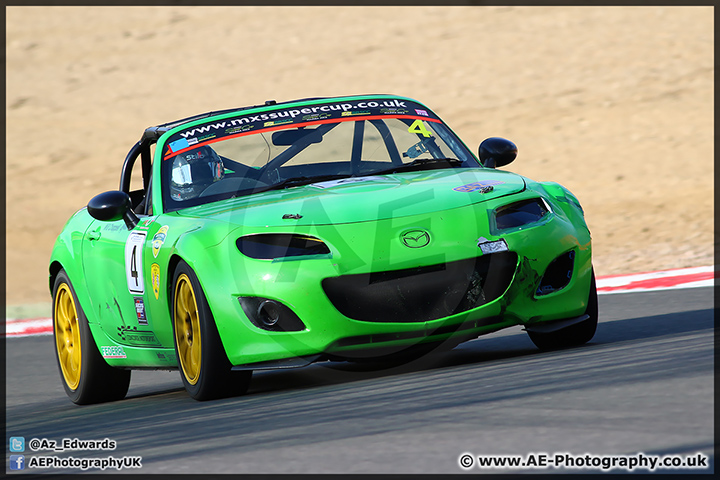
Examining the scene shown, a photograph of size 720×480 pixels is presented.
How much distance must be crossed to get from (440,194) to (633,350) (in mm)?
1198

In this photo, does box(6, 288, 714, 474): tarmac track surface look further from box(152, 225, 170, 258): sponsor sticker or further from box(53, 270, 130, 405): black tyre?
box(152, 225, 170, 258): sponsor sticker

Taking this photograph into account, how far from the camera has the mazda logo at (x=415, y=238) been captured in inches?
230

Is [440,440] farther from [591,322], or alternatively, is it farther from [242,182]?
[242,182]

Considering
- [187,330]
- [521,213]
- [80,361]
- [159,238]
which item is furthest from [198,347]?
[80,361]

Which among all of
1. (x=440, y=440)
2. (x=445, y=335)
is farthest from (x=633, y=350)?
(x=440, y=440)

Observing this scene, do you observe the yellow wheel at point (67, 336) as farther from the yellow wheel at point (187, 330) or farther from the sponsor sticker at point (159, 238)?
the yellow wheel at point (187, 330)

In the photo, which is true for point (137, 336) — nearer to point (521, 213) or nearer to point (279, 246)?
point (279, 246)

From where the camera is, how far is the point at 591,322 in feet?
21.7

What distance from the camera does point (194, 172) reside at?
7070mm

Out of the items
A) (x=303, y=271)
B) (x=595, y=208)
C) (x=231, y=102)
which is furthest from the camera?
(x=231, y=102)

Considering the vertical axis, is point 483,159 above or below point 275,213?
below

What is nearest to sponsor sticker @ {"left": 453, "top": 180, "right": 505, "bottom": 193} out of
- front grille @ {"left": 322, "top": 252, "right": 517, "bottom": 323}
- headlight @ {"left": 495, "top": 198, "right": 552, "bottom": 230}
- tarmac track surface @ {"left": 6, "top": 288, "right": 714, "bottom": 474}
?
headlight @ {"left": 495, "top": 198, "right": 552, "bottom": 230}

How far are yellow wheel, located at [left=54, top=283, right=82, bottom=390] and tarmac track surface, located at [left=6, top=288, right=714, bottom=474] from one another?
229 mm

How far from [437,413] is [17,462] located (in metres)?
1.72
